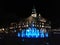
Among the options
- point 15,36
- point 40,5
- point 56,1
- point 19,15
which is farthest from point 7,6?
point 15,36

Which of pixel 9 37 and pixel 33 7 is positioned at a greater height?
pixel 33 7

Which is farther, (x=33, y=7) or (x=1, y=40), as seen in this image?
(x=1, y=40)

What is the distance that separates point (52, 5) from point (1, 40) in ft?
4.16

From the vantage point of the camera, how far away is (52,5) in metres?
4.29

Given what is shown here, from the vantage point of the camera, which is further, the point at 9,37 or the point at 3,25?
the point at 9,37

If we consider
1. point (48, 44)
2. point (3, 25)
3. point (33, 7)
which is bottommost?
point (48, 44)

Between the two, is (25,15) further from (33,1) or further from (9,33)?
(9,33)

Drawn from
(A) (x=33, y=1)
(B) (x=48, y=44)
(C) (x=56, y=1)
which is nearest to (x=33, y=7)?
(A) (x=33, y=1)

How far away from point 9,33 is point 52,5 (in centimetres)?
134

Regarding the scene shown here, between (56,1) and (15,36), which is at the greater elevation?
(56,1)

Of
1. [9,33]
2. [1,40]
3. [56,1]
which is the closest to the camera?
[56,1]

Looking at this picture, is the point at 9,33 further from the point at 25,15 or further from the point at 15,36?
the point at 25,15

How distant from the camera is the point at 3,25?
4352 mm

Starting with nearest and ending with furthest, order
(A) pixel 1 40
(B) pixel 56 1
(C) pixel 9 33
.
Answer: (B) pixel 56 1, (A) pixel 1 40, (C) pixel 9 33
